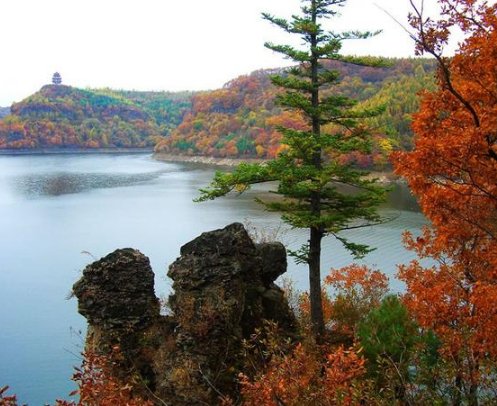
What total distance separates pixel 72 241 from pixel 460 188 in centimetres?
4155

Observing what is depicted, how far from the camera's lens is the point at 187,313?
1226 centimetres

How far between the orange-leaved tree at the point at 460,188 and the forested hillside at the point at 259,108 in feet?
262

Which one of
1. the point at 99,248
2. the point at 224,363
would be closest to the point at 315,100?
the point at 224,363

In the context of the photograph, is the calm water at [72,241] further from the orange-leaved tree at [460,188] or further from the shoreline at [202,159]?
the shoreline at [202,159]

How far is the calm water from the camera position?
24.1 metres

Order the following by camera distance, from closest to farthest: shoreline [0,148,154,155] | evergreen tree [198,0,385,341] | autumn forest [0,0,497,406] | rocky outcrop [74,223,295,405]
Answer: autumn forest [0,0,497,406] → rocky outcrop [74,223,295,405] → evergreen tree [198,0,385,341] → shoreline [0,148,154,155]

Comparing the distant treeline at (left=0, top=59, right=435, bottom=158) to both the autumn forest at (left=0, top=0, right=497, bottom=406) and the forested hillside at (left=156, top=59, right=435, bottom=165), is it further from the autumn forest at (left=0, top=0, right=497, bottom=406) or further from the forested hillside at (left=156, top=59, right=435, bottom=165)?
the autumn forest at (left=0, top=0, right=497, bottom=406)

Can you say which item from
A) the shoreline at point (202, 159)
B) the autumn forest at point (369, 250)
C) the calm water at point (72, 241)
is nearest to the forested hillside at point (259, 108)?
the shoreline at point (202, 159)

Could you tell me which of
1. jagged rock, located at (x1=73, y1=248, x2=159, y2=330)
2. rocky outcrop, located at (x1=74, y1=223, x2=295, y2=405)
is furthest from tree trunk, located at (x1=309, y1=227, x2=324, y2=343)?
jagged rock, located at (x1=73, y1=248, x2=159, y2=330)

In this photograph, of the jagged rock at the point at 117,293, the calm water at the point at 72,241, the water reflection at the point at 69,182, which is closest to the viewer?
the jagged rock at the point at 117,293

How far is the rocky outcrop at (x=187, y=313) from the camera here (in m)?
11.6

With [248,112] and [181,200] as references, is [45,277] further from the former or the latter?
[248,112]

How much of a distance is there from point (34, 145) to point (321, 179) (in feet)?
616

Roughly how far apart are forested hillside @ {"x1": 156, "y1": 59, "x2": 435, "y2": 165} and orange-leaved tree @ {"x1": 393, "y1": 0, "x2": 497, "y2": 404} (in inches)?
3148
